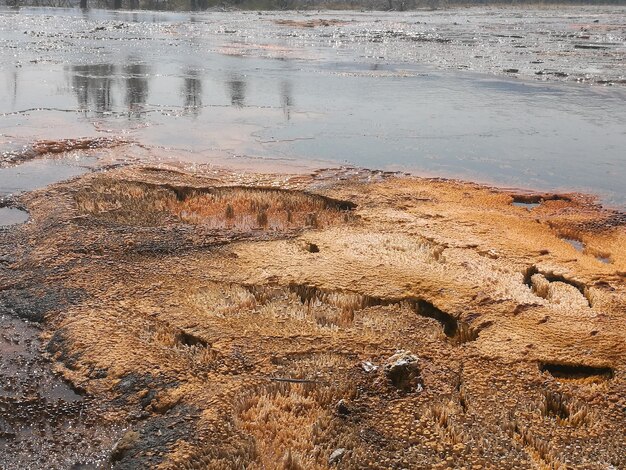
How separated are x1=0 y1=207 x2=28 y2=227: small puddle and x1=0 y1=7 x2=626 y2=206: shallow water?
775mm

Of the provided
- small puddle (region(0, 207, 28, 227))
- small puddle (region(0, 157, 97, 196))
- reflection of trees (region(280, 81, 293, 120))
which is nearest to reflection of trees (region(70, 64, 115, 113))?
reflection of trees (region(280, 81, 293, 120))

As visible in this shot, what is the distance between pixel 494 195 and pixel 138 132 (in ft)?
16.7

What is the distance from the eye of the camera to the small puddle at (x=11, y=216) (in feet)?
17.8

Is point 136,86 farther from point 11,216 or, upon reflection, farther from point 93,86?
point 11,216

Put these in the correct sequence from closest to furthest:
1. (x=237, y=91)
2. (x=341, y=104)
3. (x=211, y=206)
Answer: (x=211, y=206) < (x=341, y=104) < (x=237, y=91)

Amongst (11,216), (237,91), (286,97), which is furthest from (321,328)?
(237,91)

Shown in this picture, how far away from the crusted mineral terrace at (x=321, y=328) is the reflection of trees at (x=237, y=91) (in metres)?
5.60

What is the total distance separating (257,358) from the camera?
3.53 meters

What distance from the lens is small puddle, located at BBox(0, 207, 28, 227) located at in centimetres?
542

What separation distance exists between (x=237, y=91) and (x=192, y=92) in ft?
2.94

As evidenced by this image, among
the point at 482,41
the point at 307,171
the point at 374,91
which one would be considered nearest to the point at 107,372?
the point at 307,171

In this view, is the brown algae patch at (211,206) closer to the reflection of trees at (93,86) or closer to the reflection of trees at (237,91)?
the reflection of trees at (93,86)

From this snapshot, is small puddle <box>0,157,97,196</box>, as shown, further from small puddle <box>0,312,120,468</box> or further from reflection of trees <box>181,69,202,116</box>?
reflection of trees <box>181,69,202,116</box>

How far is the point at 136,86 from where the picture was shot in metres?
12.7
